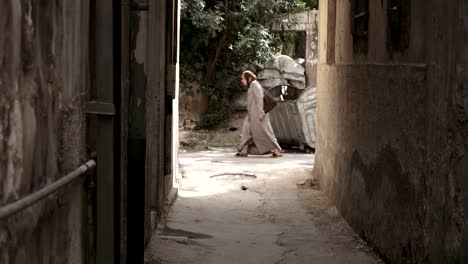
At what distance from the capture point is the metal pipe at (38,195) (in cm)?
232

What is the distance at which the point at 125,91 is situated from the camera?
4.76m

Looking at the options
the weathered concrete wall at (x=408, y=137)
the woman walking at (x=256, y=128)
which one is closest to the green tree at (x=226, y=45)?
the woman walking at (x=256, y=128)

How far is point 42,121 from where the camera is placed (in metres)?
2.99

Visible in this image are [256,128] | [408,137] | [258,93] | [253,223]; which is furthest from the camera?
[256,128]

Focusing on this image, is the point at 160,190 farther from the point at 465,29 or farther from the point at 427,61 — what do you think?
the point at 465,29

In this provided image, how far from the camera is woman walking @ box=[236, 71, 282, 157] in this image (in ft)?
49.1

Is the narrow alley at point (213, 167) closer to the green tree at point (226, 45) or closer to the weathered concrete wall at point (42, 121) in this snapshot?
the weathered concrete wall at point (42, 121)

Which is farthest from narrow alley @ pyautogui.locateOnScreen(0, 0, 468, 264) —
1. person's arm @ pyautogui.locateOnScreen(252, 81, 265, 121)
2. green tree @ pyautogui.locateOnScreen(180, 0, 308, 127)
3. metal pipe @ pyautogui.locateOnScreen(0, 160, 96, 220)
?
green tree @ pyautogui.locateOnScreen(180, 0, 308, 127)

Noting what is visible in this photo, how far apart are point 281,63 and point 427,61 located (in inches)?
590

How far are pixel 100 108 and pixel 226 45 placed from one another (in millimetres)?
15731

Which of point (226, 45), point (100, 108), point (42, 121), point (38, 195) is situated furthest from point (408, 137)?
point (226, 45)

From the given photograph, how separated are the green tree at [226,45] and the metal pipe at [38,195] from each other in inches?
612

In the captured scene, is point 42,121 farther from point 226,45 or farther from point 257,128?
point 226,45

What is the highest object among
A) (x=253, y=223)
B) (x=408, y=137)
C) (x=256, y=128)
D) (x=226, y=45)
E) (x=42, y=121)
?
(x=226, y=45)
